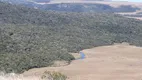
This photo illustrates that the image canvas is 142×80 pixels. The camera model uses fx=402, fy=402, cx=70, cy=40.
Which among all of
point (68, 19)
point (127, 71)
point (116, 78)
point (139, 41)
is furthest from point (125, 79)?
point (68, 19)

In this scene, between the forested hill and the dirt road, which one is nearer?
the dirt road

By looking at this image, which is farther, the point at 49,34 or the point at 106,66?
the point at 49,34

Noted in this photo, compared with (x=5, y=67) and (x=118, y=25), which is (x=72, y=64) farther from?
(x=118, y=25)

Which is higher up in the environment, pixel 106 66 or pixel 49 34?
pixel 49 34

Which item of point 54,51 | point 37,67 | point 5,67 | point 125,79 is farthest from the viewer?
point 54,51
